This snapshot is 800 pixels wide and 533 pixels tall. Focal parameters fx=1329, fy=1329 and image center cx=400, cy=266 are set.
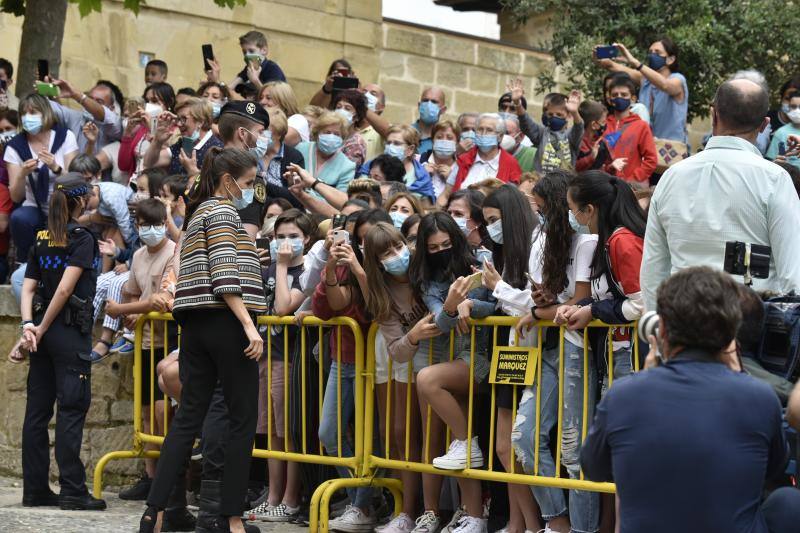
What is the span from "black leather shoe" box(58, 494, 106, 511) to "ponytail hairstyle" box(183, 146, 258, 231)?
228 cm

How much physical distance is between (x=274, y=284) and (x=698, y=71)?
7007 mm

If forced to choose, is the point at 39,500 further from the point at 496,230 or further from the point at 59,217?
the point at 496,230

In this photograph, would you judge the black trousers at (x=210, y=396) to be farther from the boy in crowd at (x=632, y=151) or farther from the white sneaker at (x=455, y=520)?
the boy in crowd at (x=632, y=151)

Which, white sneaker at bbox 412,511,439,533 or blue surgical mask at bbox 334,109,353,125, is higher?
blue surgical mask at bbox 334,109,353,125

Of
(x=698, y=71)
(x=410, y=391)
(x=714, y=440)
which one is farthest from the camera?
(x=698, y=71)

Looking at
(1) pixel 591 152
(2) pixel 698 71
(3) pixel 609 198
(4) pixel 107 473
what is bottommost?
(4) pixel 107 473

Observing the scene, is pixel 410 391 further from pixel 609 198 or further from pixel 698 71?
pixel 698 71

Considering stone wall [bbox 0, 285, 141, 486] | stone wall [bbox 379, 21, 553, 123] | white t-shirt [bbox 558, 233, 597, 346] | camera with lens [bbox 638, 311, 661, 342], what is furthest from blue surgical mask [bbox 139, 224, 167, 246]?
stone wall [bbox 379, 21, 553, 123]

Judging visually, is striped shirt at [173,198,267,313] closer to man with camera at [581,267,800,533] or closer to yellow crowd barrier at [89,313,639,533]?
yellow crowd barrier at [89,313,639,533]

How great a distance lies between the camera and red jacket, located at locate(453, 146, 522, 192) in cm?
1082

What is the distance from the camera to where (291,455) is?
804 centimetres

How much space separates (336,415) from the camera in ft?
25.5

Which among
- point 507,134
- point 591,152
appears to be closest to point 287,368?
point 591,152

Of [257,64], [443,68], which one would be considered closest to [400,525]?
[257,64]
